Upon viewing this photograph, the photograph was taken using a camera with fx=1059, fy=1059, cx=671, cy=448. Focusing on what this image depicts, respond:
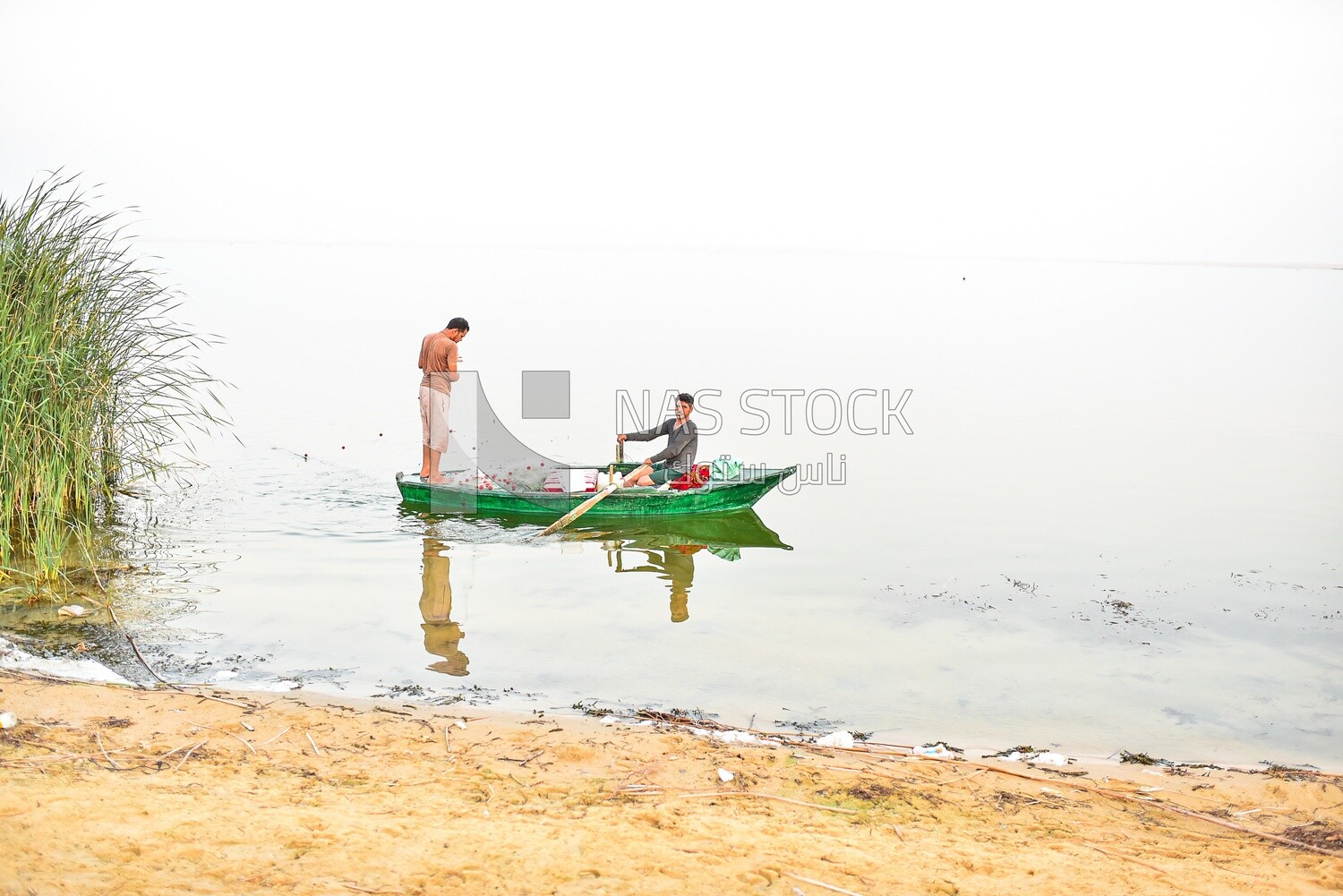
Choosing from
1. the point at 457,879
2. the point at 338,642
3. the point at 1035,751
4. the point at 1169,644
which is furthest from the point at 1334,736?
the point at 338,642

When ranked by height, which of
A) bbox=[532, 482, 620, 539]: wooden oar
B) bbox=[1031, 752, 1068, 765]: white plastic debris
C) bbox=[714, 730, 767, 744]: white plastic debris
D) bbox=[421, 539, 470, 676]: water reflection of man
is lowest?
bbox=[1031, 752, 1068, 765]: white plastic debris

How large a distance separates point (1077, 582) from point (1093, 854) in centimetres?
667

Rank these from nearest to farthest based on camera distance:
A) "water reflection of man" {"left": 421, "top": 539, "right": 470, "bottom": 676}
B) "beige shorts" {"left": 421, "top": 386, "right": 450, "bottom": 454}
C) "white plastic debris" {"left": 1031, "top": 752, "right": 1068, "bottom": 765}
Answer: "white plastic debris" {"left": 1031, "top": 752, "right": 1068, "bottom": 765} < "water reflection of man" {"left": 421, "top": 539, "right": 470, "bottom": 676} < "beige shorts" {"left": 421, "top": 386, "right": 450, "bottom": 454}

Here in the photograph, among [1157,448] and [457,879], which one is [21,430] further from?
[1157,448]

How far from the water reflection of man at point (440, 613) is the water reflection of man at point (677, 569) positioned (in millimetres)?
1911

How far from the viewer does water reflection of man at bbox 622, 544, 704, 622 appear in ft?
32.7

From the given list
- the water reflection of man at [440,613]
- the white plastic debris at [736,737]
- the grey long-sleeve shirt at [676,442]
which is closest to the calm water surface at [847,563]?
the water reflection of man at [440,613]

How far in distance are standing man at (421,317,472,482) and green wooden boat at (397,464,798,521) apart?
444 millimetres

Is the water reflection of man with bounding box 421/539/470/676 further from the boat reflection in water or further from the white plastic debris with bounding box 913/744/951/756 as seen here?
the white plastic debris with bounding box 913/744/951/756

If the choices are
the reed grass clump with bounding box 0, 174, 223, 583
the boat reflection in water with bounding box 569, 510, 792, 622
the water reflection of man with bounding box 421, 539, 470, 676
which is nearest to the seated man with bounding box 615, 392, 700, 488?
the boat reflection in water with bounding box 569, 510, 792, 622

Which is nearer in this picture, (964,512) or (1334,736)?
(1334,736)

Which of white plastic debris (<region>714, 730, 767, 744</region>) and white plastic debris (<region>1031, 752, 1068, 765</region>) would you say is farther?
white plastic debris (<region>1031, 752, 1068, 765</region>)

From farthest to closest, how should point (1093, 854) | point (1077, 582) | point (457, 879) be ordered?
point (1077, 582), point (1093, 854), point (457, 879)

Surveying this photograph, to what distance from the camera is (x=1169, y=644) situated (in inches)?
358
